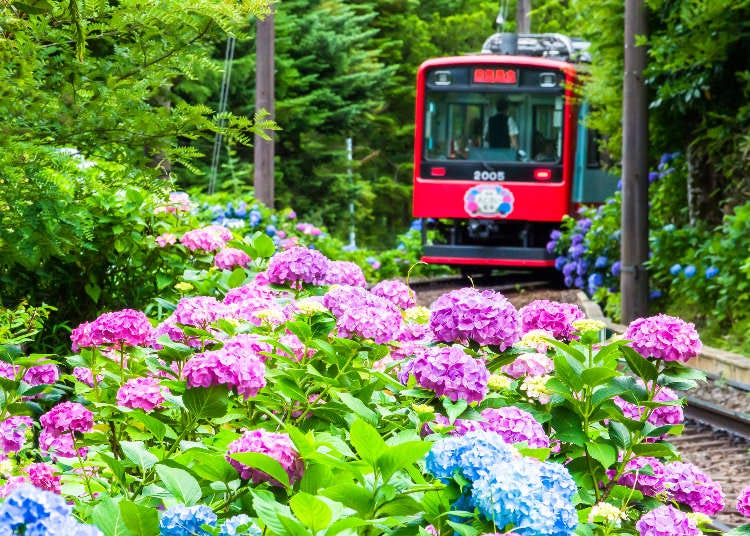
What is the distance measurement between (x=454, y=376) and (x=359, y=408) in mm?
235

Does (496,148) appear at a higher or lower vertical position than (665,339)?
higher

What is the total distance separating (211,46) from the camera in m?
4.53

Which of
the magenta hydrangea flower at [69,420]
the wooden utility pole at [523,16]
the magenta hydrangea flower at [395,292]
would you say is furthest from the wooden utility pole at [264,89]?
the wooden utility pole at [523,16]

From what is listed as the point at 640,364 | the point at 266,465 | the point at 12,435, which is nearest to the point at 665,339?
the point at 640,364

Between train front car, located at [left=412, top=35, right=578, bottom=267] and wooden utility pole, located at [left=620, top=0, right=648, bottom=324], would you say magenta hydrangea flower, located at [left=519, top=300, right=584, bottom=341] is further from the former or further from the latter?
train front car, located at [left=412, top=35, right=578, bottom=267]

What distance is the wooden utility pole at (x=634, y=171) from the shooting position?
1222 cm

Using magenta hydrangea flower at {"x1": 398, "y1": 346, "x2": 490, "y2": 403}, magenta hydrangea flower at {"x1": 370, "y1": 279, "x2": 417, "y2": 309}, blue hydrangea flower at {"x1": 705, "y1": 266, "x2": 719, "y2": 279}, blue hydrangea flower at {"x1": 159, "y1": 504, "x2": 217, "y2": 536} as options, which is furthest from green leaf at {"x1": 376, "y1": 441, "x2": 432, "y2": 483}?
blue hydrangea flower at {"x1": 705, "y1": 266, "x2": 719, "y2": 279}

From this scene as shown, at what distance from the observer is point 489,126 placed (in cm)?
1714

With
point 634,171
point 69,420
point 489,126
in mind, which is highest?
point 489,126

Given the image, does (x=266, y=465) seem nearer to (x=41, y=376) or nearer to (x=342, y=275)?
(x=41, y=376)

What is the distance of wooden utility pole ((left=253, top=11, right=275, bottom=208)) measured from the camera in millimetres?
14766

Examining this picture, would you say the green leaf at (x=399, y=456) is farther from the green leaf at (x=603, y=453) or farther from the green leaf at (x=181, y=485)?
the green leaf at (x=603, y=453)

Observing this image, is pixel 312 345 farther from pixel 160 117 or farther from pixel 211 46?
pixel 211 46

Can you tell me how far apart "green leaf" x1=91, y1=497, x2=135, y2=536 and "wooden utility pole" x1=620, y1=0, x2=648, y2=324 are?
34.8 ft
